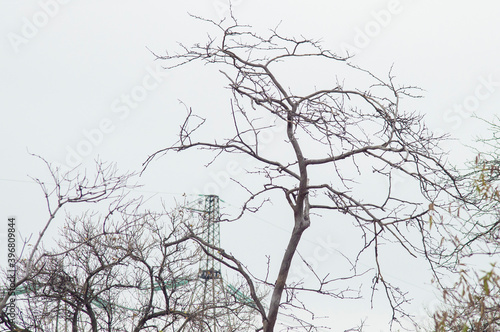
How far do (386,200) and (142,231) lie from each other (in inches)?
427

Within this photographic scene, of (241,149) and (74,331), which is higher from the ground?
(74,331)

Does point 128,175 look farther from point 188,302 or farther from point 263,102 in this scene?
point 188,302

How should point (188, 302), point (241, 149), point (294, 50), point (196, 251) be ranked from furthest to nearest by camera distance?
point (196, 251) → point (188, 302) → point (294, 50) → point (241, 149)

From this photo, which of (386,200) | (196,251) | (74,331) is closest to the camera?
(386,200)

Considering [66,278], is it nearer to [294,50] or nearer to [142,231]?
[142,231]

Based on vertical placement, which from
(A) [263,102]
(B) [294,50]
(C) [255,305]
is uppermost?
(B) [294,50]

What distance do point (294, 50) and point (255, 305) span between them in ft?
7.30

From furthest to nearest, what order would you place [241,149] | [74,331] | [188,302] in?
[188,302]
[74,331]
[241,149]

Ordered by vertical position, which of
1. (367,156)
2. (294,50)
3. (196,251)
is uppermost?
(196,251)

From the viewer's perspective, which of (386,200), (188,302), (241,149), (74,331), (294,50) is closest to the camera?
(386,200)

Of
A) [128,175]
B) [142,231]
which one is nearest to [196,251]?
[142,231]

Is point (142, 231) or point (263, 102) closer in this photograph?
point (263, 102)

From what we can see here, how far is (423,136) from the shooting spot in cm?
516

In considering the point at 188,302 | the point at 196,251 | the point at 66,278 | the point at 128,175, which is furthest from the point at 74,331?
the point at 128,175
